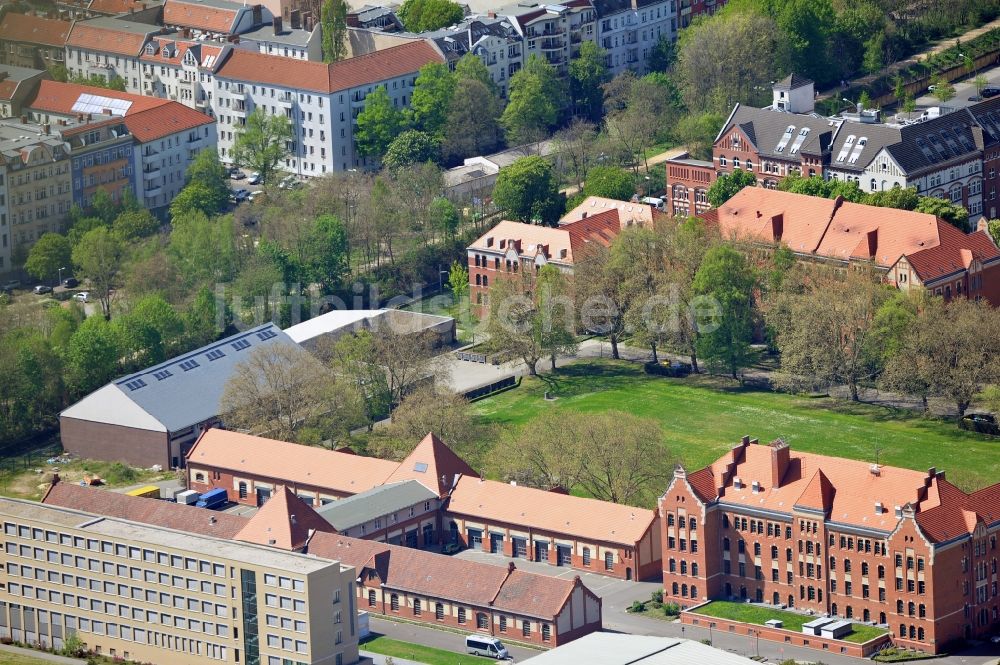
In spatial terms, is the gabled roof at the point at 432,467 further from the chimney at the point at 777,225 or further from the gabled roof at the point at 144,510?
the chimney at the point at 777,225

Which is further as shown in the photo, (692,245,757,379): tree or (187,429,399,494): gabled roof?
(692,245,757,379): tree

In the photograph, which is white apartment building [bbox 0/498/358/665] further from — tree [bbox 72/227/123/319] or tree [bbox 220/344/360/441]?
tree [bbox 72/227/123/319]

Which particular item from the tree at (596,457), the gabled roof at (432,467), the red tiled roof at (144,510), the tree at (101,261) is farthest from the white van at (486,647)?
the tree at (101,261)

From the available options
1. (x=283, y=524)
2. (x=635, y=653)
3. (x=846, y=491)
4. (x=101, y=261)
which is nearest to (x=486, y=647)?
(x=635, y=653)

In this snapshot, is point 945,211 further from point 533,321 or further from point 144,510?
point 144,510

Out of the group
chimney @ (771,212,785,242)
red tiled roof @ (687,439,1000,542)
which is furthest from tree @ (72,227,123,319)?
red tiled roof @ (687,439,1000,542)
